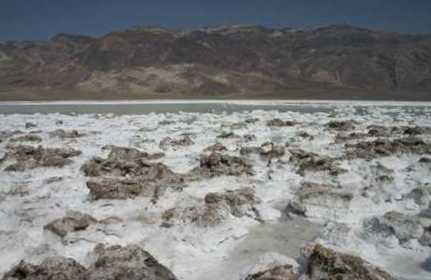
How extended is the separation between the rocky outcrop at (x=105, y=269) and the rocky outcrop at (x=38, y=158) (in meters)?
4.32

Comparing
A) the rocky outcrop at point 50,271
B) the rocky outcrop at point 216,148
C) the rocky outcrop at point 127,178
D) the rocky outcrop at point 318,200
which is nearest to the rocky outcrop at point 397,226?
the rocky outcrop at point 318,200

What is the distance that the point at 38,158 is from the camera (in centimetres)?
784

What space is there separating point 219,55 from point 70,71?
37252mm

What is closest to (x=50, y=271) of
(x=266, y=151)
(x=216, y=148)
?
(x=266, y=151)

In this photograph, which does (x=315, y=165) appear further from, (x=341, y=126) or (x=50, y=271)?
(x=341, y=126)

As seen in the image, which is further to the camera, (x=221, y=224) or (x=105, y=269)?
(x=221, y=224)

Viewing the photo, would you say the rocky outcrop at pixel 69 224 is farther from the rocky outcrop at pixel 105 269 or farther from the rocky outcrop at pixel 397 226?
the rocky outcrop at pixel 397 226

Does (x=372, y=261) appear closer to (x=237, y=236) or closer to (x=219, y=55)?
(x=237, y=236)

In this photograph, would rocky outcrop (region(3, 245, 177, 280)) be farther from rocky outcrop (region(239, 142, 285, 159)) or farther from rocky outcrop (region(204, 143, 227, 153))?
rocky outcrop (region(204, 143, 227, 153))

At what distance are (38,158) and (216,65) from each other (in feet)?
325

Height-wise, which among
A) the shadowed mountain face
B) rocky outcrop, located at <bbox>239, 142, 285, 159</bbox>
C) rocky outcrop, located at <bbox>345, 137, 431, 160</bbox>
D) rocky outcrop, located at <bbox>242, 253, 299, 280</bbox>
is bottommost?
rocky outcrop, located at <bbox>242, 253, 299, 280</bbox>

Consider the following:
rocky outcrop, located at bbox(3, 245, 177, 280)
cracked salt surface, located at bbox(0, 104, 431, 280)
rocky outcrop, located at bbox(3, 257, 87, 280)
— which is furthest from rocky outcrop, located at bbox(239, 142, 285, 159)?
rocky outcrop, located at bbox(3, 257, 87, 280)

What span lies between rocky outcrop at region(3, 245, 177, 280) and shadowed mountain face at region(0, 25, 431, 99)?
72.6 meters

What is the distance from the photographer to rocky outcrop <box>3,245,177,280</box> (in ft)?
10.4
